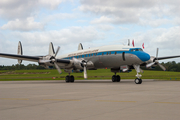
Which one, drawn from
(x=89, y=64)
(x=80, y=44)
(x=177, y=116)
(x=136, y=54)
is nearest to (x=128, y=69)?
(x=136, y=54)

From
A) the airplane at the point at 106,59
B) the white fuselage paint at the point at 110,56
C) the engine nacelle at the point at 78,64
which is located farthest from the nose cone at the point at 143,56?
the engine nacelle at the point at 78,64

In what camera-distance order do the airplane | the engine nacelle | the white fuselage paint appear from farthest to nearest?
the engine nacelle
the white fuselage paint
the airplane

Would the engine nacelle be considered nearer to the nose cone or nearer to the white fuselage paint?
the white fuselage paint

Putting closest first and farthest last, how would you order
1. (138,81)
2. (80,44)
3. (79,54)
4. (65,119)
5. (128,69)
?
1. (65,119)
2. (138,81)
3. (128,69)
4. (79,54)
5. (80,44)

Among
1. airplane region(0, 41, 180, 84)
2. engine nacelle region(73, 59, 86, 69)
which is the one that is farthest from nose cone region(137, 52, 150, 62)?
engine nacelle region(73, 59, 86, 69)

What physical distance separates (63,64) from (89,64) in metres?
4.05

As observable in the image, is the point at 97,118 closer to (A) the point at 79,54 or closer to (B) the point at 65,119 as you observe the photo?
(B) the point at 65,119

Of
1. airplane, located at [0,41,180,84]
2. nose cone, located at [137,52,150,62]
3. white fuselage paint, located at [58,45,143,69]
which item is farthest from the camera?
white fuselage paint, located at [58,45,143,69]

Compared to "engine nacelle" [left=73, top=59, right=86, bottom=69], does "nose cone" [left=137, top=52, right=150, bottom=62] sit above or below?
above

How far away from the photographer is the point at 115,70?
31578 millimetres

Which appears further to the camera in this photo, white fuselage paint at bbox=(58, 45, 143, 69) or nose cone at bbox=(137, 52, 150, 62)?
white fuselage paint at bbox=(58, 45, 143, 69)

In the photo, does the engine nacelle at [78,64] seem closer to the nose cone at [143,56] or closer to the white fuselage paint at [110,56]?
the white fuselage paint at [110,56]

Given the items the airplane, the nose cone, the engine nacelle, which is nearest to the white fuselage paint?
the airplane

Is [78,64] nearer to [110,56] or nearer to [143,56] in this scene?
[110,56]
